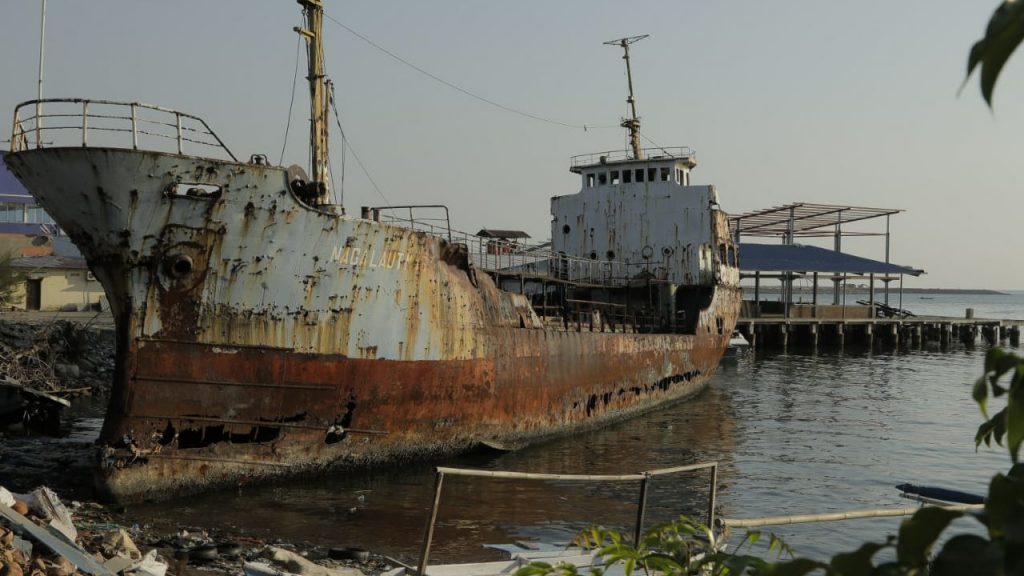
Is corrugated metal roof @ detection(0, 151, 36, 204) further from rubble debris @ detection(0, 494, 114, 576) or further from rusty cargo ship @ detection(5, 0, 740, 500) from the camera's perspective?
rubble debris @ detection(0, 494, 114, 576)

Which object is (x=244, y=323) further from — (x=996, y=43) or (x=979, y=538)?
(x=996, y=43)

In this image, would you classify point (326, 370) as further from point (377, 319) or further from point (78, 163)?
point (78, 163)

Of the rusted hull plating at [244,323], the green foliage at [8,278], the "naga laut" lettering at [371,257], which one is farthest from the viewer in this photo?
the green foliage at [8,278]

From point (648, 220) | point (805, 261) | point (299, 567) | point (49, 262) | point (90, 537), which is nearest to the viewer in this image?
point (299, 567)

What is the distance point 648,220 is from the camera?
25766 mm

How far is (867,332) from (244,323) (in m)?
44.8

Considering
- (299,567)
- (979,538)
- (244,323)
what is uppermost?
(244,323)

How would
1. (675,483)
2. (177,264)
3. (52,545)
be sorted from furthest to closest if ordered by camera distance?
(675,483) < (177,264) < (52,545)

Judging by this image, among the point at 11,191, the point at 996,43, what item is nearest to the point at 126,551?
the point at 996,43

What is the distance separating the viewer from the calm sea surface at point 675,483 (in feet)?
36.4

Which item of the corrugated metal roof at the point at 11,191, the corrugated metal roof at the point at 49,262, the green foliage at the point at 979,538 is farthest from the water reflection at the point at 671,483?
the corrugated metal roof at the point at 11,191

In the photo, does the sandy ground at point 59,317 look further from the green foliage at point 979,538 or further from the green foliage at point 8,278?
the green foliage at point 979,538

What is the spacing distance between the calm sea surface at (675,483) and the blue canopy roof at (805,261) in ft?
68.1

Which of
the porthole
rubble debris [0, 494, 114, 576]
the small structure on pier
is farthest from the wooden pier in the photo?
rubble debris [0, 494, 114, 576]
